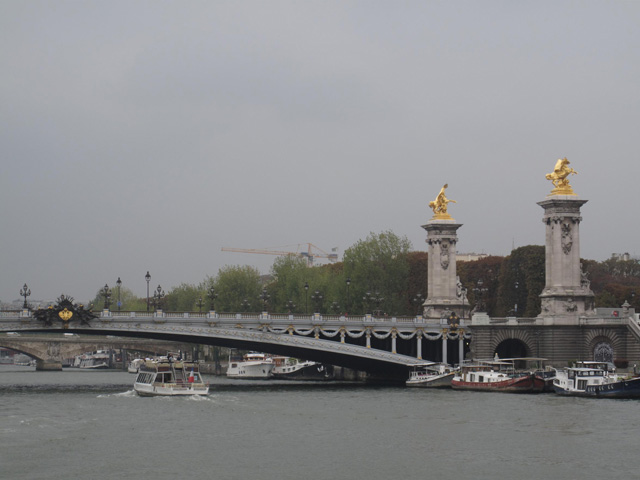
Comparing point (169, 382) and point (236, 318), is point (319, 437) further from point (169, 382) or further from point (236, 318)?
point (236, 318)

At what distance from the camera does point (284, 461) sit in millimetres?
44625

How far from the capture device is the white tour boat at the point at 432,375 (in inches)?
3226

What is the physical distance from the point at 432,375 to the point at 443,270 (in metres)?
15.0

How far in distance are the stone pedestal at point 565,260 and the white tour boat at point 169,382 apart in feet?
83.6

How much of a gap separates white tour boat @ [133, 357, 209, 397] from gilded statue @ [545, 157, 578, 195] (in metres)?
28.5

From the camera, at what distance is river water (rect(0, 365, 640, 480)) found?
140 feet

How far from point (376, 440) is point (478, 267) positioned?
8219cm

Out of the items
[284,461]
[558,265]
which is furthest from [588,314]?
[284,461]

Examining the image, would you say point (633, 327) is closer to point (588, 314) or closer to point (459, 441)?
point (588, 314)

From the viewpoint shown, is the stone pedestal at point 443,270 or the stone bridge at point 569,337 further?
the stone pedestal at point 443,270

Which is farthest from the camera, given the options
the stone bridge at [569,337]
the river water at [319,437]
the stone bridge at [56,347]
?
the stone bridge at [56,347]

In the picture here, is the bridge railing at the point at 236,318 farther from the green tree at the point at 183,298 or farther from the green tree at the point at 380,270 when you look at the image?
the green tree at the point at 183,298

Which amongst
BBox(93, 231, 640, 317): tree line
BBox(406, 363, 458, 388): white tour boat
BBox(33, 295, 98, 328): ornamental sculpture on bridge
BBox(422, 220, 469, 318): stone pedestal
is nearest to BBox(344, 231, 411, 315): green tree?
BBox(93, 231, 640, 317): tree line

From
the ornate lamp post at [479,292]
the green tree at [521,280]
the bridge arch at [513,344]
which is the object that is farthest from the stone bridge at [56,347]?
the bridge arch at [513,344]
